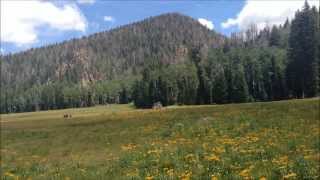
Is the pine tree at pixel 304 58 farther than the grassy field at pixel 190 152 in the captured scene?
Yes

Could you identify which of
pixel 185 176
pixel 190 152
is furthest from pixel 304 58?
pixel 185 176

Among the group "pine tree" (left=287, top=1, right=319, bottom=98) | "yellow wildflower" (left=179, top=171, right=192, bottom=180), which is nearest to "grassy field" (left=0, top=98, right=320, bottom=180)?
"yellow wildflower" (left=179, top=171, right=192, bottom=180)

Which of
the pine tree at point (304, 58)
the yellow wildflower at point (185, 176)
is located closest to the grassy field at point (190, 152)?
the yellow wildflower at point (185, 176)

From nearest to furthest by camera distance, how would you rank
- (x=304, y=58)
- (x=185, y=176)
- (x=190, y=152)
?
(x=185, y=176)
(x=190, y=152)
(x=304, y=58)

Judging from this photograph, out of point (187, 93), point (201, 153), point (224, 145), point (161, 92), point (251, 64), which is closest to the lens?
point (201, 153)

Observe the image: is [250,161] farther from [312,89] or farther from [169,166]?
[312,89]

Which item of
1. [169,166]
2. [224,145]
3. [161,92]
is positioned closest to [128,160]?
[169,166]

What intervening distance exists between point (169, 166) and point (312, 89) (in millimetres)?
98319

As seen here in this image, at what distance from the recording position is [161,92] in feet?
571

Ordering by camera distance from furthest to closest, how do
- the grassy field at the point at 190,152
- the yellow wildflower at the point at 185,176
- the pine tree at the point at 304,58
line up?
the pine tree at the point at 304,58
the grassy field at the point at 190,152
the yellow wildflower at the point at 185,176

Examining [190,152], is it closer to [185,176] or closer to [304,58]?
[185,176]

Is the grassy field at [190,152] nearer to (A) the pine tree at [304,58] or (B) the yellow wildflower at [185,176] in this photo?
(B) the yellow wildflower at [185,176]

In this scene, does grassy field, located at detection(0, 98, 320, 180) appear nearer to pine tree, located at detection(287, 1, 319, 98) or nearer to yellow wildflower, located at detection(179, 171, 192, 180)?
yellow wildflower, located at detection(179, 171, 192, 180)

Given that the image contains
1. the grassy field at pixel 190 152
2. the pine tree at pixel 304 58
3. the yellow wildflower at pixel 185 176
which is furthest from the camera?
the pine tree at pixel 304 58
